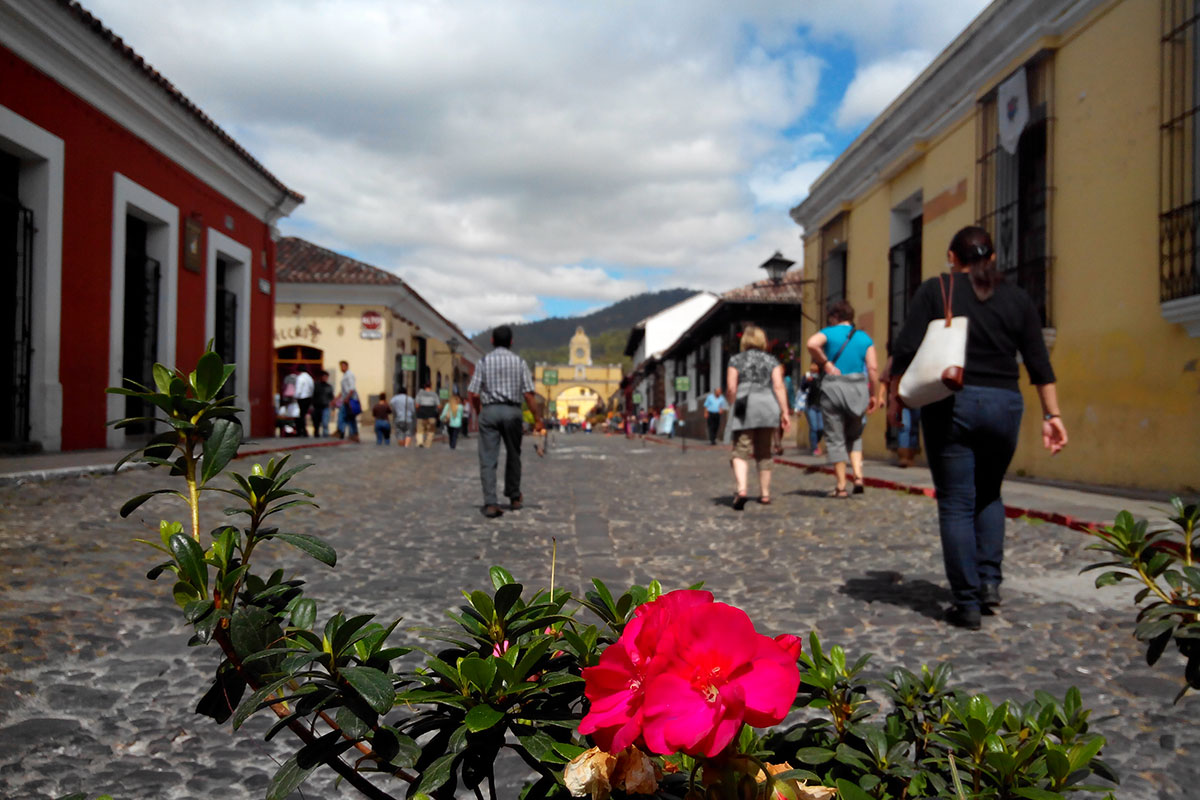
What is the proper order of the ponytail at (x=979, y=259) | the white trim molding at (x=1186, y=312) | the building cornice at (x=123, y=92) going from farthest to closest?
1. the building cornice at (x=123, y=92)
2. the white trim molding at (x=1186, y=312)
3. the ponytail at (x=979, y=259)

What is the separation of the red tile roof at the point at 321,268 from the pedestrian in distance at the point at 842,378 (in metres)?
17.9

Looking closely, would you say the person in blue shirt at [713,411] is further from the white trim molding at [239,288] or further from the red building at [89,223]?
the red building at [89,223]

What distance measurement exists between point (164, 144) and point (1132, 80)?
1176 cm

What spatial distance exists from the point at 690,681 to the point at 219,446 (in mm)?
623

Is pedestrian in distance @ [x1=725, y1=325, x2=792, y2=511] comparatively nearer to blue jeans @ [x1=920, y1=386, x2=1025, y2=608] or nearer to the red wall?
blue jeans @ [x1=920, y1=386, x2=1025, y2=608]

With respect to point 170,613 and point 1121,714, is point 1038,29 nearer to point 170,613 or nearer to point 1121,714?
point 1121,714

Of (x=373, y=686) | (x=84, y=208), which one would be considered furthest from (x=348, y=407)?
(x=373, y=686)

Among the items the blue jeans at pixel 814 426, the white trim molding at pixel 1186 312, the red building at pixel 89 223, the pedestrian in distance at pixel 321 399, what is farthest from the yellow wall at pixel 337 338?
the white trim molding at pixel 1186 312

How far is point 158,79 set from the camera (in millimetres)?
10289

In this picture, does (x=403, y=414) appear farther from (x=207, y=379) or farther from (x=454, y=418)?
(x=207, y=379)

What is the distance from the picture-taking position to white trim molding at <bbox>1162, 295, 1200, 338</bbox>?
6086 mm

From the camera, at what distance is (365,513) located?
6.27 metres

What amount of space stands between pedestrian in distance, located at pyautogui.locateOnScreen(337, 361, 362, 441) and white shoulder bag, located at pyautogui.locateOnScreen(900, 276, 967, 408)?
14.9m

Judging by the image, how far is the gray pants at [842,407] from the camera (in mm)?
7141
